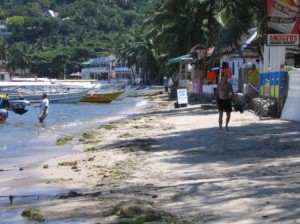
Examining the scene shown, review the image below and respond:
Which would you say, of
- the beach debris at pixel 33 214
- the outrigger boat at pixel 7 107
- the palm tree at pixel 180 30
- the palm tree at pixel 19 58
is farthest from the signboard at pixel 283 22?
the palm tree at pixel 19 58

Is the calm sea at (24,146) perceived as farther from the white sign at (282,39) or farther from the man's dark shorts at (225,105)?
the white sign at (282,39)

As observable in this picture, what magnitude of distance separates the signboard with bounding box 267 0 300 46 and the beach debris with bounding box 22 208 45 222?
11856 millimetres

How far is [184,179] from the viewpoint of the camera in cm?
1010

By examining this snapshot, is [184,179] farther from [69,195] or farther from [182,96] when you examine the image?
[182,96]

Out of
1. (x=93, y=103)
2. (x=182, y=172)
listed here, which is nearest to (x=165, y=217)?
(x=182, y=172)

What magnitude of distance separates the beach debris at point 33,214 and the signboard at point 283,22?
1186 cm

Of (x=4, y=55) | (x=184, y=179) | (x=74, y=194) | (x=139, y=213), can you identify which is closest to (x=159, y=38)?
(x=184, y=179)

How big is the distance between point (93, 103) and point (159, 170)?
45616mm

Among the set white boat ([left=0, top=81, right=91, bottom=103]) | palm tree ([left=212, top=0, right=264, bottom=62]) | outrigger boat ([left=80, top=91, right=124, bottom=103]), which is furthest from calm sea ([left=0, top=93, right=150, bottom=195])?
outrigger boat ([left=80, top=91, right=124, bottom=103])

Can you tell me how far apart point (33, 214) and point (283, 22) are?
1244 centimetres

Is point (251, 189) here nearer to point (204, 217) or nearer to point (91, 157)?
point (204, 217)

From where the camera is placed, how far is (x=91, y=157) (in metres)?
15.1

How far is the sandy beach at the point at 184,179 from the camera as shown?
7512mm

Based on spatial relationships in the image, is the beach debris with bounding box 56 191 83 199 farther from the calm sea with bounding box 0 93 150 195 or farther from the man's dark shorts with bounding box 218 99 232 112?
the man's dark shorts with bounding box 218 99 232 112
